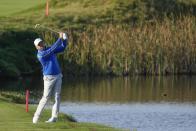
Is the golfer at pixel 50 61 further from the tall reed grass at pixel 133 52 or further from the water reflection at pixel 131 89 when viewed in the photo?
the tall reed grass at pixel 133 52

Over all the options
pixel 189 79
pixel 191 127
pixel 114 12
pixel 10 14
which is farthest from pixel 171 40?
pixel 191 127

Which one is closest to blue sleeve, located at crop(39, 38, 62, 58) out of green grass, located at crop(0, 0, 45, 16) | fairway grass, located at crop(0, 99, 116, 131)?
fairway grass, located at crop(0, 99, 116, 131)

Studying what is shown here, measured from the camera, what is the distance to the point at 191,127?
100 ft

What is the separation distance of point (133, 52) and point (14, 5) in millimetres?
17069

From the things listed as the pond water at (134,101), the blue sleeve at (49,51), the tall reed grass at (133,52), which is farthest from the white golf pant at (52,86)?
the tall reed grass at (133,52)

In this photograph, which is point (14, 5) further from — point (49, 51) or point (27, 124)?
point (27, 124)

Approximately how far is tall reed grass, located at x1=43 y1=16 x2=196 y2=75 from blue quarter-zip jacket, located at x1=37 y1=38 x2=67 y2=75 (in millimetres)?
29472

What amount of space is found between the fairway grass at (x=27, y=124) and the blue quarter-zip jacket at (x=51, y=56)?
1.38 m

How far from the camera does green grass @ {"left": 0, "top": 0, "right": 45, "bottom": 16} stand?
63.8m

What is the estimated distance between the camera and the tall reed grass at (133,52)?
52688 mm

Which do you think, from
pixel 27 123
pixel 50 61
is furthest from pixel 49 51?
pixel 27 123

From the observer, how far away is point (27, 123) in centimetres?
2264

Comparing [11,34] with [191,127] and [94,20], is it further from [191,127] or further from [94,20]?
[191,127]

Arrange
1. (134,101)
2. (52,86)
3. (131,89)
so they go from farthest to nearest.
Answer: (131,89), (134,101), (52,86)
